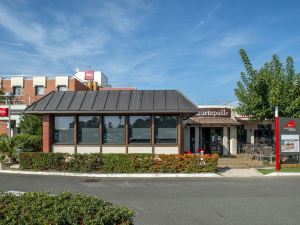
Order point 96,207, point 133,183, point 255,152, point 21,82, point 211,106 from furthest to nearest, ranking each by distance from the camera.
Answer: point 21,82 → point 211,106 → point 255,152 → point 133,183 → point 96,207

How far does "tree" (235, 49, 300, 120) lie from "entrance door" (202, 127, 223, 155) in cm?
629

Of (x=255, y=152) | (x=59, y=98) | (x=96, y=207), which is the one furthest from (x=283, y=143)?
(x=96, y=207)

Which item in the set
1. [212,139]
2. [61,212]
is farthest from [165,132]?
[61,212]

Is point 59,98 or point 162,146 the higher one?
point 59,98

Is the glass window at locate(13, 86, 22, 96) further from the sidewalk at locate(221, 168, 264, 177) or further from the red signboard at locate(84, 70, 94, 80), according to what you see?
the sidewalk at locate(221, 168, 264, 177)

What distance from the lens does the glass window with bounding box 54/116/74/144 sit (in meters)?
19.8

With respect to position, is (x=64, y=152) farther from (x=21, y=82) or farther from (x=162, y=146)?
(x=21, y=82)

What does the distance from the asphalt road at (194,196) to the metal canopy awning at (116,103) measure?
166 inches

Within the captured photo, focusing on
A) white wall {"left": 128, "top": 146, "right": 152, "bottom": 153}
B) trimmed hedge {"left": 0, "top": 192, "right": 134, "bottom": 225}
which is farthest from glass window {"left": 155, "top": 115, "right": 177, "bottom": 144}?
trimmed hedge {"left": 0, "top": 192, "right": 134, "bottom": 225}

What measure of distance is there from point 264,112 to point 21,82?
33.4m

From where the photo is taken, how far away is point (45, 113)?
19375mm

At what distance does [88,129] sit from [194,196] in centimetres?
964

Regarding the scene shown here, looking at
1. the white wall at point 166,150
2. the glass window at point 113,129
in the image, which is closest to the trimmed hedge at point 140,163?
the white wall at point 166,150

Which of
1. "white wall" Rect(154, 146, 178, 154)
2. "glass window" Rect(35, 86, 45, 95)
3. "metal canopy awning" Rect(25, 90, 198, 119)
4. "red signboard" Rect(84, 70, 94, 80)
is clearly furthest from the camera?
"red signboard" Rect(84, 70, 94, 80)
